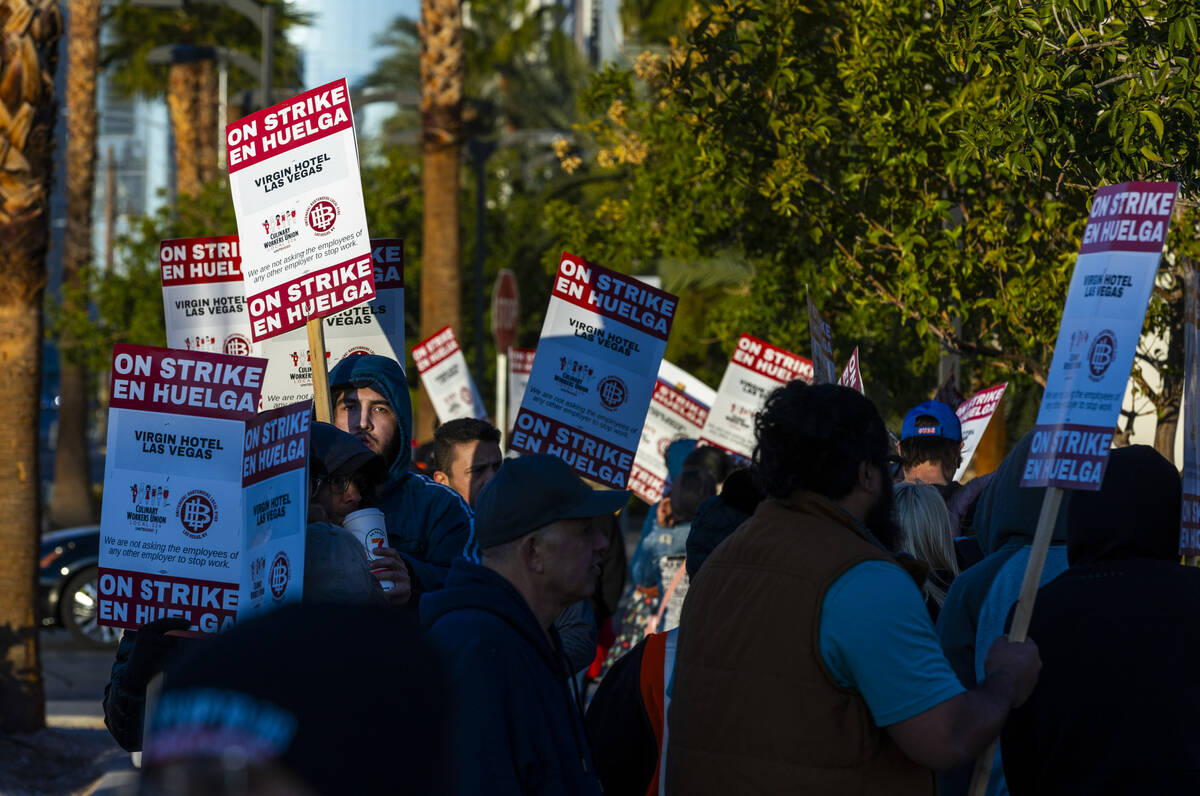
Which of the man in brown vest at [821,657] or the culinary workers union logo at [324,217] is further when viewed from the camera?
the culinary workers union logo at [324,217]

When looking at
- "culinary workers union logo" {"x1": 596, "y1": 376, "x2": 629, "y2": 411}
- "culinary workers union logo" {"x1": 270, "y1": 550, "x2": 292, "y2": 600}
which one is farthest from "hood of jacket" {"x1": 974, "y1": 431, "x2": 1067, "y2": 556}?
"culinary workers union logo" {"x1": 596, "y1": 376, "x2": 629, "y2": 411}

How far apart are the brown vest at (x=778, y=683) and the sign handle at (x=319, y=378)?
5.60 feet

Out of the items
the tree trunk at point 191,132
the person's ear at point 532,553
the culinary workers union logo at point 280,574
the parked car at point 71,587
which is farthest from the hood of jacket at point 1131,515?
the tree trunk at point 191,132

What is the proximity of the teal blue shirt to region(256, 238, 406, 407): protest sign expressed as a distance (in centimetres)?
322

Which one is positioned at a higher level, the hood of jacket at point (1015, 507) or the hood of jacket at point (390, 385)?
the hood of jacket at point (390, 385)

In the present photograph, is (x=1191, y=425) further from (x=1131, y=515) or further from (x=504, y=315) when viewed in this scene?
(x=504, y=315)

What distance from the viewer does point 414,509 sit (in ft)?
15.1

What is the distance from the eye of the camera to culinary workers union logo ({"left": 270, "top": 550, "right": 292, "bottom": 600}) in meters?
3.38

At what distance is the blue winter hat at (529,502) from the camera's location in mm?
3039

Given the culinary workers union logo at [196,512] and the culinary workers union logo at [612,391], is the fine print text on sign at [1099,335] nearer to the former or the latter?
the culinary workers union logo at [196,512]

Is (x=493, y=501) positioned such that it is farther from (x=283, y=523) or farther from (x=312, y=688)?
(x=312, y=688)

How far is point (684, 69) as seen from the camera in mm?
9445

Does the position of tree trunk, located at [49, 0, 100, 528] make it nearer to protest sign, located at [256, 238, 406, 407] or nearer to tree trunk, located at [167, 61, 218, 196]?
tree trunk, located at [167, 61, 218, 196]

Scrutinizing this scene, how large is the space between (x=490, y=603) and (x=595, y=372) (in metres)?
3.13
